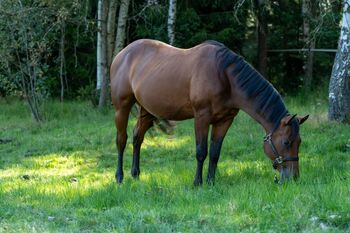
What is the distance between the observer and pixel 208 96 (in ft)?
21.9

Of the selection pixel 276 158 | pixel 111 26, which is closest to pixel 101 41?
pixel 111 26

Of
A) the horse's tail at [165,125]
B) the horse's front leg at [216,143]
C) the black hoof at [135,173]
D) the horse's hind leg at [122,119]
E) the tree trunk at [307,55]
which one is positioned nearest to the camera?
the horse's front leg at [216,143]

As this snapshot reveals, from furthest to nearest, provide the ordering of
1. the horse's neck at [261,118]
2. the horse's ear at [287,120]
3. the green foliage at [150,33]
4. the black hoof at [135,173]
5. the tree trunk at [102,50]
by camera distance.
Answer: the tree trunk at [102,50]
the green foliage at [150,33]
the black hoof at [135,173]
the horse's neck at [261,118]
the horse's ear at [287,120]

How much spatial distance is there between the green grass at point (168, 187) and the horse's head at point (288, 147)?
19cm

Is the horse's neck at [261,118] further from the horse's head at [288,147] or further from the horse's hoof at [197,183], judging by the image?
the horse's hoof at [197,183]

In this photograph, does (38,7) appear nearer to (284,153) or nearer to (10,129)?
(10,129)

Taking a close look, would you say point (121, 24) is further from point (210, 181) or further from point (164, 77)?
point (210, 181)

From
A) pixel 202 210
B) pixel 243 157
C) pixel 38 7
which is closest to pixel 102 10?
pixel 38 7

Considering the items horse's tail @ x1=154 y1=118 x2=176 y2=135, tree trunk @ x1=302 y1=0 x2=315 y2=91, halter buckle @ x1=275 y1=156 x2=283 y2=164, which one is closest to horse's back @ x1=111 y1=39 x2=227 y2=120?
horse's tail @ x1=154 y1=118 x2=176 y2=135

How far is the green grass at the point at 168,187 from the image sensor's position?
4633 millimetres

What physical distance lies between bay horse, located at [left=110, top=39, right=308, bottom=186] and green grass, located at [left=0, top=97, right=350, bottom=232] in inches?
16.5

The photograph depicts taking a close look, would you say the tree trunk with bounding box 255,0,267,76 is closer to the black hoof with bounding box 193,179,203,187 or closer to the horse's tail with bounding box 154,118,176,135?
the horse's tail with bounding box 154,118,176,135

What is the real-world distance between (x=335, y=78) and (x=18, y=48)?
8.15 meters

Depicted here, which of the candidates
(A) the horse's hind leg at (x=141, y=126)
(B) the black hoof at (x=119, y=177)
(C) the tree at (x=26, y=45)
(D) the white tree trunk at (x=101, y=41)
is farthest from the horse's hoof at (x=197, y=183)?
(D) the white tree trunk at (x=101, y=41)
